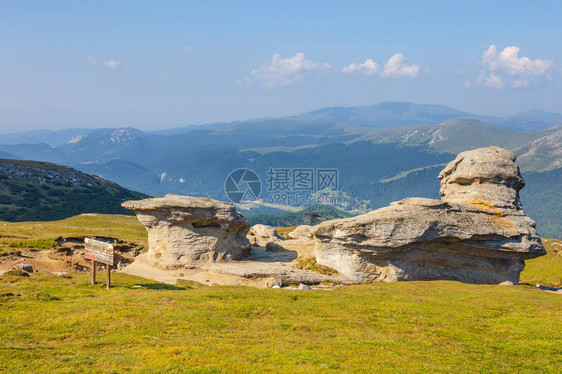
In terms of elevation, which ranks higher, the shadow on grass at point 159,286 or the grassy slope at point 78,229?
the shadow on grass at point 159,286

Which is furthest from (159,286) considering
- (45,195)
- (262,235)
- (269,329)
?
(45,195)

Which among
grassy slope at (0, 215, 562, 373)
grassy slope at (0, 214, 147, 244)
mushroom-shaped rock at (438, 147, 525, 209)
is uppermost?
mushroom-shaped rock at (438, 147, 525, 209)

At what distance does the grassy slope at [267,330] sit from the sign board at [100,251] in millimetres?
2270

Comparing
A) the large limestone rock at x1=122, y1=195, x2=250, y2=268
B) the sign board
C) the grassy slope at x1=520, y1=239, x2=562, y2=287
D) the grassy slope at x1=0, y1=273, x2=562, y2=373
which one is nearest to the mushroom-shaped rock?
the grassy slope at x1=0, y1=273, x2=562, y2=373

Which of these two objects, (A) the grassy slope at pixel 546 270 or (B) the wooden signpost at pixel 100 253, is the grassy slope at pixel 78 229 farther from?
(A) the grassy slope at pixel 546 270

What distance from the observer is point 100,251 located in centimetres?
3409

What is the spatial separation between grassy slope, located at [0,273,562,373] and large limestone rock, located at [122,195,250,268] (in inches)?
446

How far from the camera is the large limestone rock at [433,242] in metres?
42.2

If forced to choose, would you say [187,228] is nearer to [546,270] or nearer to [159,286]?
[159,286]

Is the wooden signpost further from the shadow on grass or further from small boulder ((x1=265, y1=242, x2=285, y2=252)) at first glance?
small boulder ((x1=265, y1=242, x2=285, y2=252))

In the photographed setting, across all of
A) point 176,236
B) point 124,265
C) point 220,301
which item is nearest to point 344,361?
point 220,301

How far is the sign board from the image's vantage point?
33.7m

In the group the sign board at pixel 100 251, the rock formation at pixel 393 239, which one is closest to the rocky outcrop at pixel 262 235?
the rock formation at pixel 393 239

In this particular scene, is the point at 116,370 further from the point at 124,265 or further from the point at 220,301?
the point at 124,265
